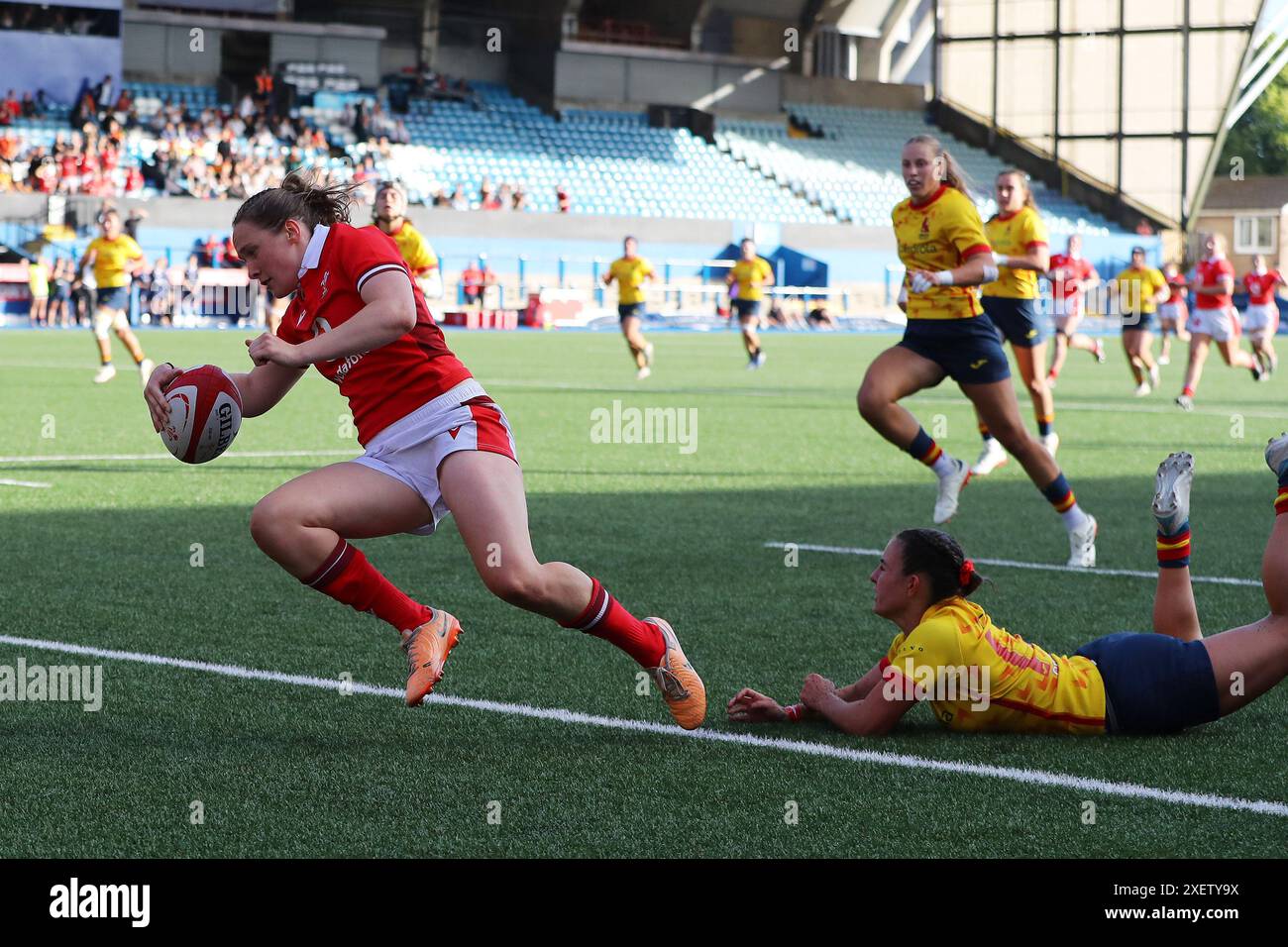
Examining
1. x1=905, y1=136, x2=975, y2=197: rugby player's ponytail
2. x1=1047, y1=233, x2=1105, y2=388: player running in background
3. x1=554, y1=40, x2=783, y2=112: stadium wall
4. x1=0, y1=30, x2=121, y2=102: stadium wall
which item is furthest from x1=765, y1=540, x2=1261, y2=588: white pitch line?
x1=554, y1=40, x2=783, y2=112: stadium wall

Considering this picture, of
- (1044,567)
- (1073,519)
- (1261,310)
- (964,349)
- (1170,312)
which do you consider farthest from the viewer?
(1170,312)

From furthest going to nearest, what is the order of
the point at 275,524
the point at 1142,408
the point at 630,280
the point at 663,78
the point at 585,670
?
the point at 663,78, the point at 630,280, the point at 1142,408, the point at 585,670, the point at 275,524

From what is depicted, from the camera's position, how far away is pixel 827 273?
47.6 m

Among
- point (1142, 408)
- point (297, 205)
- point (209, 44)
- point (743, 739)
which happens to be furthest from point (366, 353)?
point (209, 44)

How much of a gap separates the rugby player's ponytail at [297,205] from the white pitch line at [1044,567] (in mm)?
3328

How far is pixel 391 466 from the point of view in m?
5.20

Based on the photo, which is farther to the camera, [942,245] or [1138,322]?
[1138,322]

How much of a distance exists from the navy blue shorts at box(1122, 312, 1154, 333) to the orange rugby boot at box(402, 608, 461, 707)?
19289 millimetres

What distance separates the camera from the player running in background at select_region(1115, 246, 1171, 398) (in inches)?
910

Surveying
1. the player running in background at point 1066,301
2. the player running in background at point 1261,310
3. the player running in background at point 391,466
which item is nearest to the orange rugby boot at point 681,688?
the player running in background at point 391,466

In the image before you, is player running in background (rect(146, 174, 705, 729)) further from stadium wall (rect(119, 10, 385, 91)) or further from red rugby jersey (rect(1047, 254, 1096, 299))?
stadium wall (rect(119, 10, 385, 91))

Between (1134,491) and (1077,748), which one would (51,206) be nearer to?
(1134,491)

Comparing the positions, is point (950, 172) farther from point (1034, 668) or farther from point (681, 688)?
point (681, 688)

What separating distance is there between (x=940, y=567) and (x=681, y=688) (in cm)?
84
